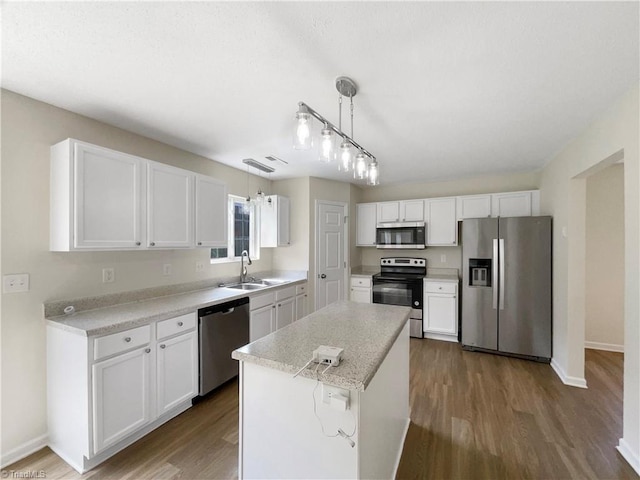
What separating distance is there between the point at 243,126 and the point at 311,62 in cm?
104

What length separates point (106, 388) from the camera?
177cm

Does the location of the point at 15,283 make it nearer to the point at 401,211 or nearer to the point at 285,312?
the point at 285,312

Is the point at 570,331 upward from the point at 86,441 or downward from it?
upward

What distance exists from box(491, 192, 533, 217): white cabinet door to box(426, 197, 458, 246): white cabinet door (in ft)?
1.72

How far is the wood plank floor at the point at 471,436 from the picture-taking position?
5.65 ft

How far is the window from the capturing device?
11.5ft

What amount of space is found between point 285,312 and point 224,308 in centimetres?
104

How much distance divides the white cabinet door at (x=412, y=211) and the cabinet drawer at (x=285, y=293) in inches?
82.8

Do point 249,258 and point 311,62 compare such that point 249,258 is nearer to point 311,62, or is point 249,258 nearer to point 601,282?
point 311,62

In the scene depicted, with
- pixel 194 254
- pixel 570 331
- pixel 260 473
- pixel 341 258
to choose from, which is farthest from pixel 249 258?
pixel 570 331

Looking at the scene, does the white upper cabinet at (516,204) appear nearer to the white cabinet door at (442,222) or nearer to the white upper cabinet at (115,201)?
the white cabinet door at (442,222)

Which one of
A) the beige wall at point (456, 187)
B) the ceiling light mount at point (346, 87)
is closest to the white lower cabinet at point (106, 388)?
the ceiling light mount at point (346, 87)

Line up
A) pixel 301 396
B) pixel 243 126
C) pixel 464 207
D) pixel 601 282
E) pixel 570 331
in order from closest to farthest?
pixel 301 396
pixel 243 126
pixel 570 331
pixel 601 282
pixel 464 207

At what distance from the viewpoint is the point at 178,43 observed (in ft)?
4.47
